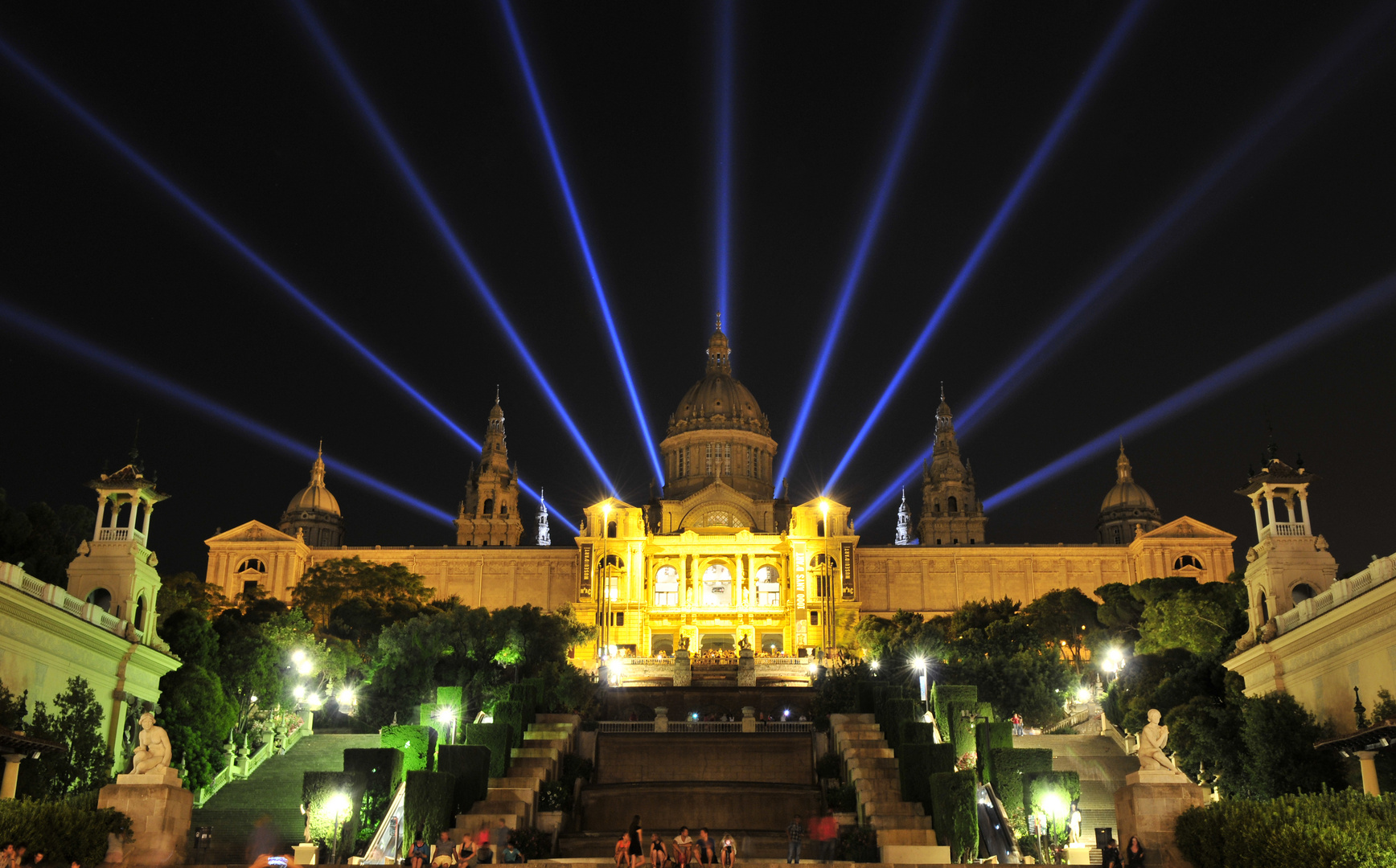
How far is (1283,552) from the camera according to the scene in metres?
45.8

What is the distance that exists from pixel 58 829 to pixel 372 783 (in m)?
10.9

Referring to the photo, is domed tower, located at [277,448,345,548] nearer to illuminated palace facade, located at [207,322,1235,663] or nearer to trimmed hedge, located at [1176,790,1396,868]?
illuminated palace facade, located at [207,322,1235,663]

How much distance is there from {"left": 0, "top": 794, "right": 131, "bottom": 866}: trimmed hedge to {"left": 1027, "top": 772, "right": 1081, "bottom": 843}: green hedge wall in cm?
2313

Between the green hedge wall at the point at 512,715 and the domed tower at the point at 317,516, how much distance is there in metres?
76.7

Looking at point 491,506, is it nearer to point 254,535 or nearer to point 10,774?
point 254,535

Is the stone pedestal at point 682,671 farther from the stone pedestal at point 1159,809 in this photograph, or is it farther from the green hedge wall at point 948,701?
the stone pedestal at point 1159,809

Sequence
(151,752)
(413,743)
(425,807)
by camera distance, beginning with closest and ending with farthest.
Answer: (151,752)
(425,807)
(413,743)

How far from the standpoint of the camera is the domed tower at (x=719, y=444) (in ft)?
389

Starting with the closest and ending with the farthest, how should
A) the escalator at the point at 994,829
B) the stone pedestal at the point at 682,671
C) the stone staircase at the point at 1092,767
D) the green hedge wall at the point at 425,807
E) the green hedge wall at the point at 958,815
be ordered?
the green hedge wall at the point at 958,815 < the green hedge wall at the point at 425,807 < the escalator at the point at 994,829 < the stone staircase at the point at 1092,767 < the stone pedestal at the point at 682,671

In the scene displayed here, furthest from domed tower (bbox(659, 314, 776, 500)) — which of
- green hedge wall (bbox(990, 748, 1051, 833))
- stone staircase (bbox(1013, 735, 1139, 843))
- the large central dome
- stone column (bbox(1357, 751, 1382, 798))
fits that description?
stone column (bbox(1357, 751, 1382, 798))

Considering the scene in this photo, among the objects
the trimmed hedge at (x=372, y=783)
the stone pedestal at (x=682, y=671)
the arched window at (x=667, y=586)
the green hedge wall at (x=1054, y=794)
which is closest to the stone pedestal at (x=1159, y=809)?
the green hedge wall at (x=1054, y=794)

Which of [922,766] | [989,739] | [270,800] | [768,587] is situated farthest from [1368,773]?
[768,587]

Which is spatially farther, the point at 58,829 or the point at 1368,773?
the point at 1368,773

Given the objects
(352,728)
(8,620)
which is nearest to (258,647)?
(352,728)
